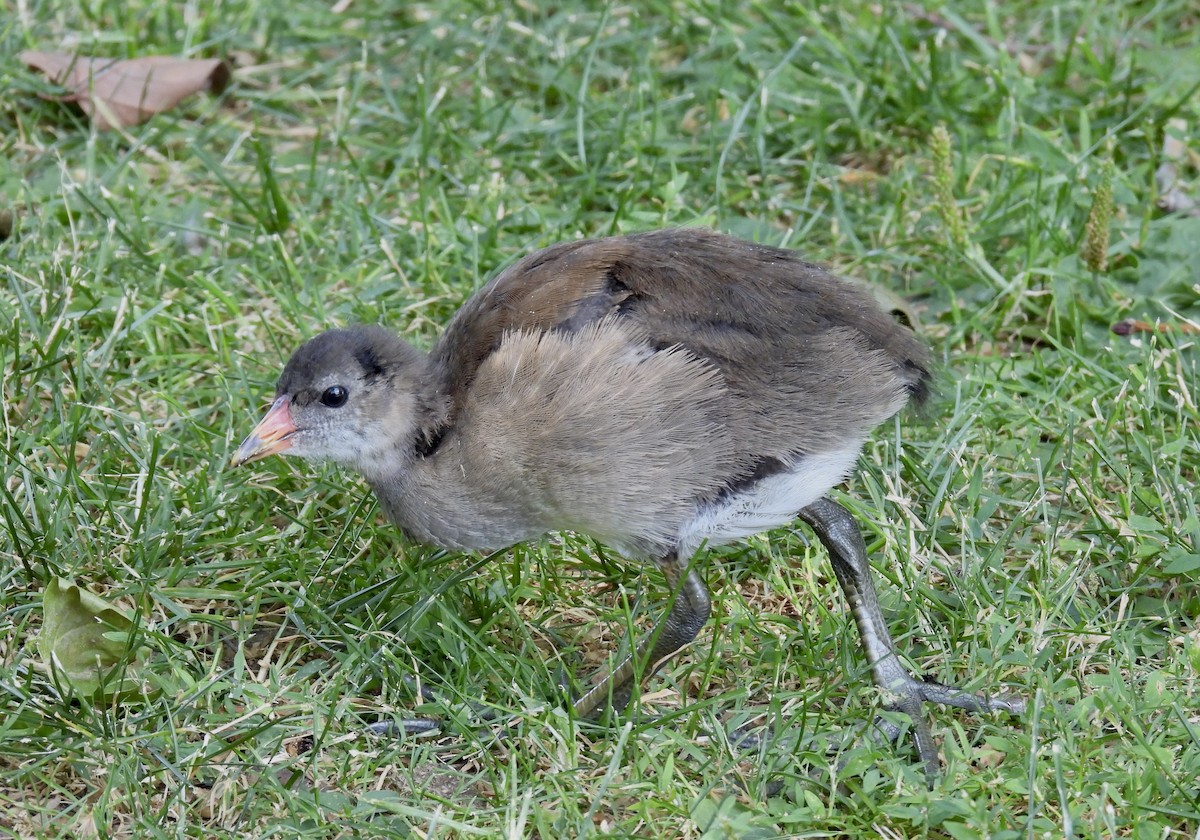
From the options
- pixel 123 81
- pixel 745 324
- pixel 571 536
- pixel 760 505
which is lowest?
pixel 571 536

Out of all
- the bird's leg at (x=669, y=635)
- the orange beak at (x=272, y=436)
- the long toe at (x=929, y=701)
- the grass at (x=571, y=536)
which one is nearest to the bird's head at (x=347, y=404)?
the orange beak at (x=272, y=436)

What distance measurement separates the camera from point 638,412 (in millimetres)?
3475

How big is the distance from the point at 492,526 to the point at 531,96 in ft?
9.17

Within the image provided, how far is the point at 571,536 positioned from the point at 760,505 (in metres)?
0.82

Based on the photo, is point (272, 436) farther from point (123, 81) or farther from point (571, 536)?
point (123, 81)

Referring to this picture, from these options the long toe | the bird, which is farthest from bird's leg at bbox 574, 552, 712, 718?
the long toe

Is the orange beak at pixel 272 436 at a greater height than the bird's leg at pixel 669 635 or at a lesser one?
greater

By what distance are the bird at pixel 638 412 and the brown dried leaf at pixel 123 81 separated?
7.82 ft

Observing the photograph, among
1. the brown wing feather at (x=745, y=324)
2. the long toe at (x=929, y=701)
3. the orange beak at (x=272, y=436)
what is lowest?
the long toe at (x=929, y=701)

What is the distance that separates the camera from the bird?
11.5 feet

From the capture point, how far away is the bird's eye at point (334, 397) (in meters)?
3.73

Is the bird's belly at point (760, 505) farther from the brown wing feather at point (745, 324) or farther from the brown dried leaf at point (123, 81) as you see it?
the brown dried leaf at point (123, 81)

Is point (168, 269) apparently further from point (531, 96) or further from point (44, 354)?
point (531, 96)

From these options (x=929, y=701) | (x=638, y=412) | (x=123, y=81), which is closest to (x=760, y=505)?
(x=638, y=412)
